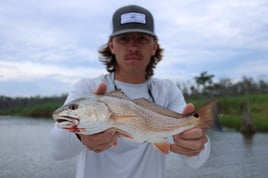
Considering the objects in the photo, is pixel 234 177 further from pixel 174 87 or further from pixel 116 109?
pixel 116 109

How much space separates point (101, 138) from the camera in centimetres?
230

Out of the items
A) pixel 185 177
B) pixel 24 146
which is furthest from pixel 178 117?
pixel 24 146

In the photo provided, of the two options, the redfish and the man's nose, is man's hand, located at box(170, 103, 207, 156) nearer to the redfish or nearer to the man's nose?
the redfish

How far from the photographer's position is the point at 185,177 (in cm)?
1728

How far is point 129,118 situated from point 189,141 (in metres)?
0.52

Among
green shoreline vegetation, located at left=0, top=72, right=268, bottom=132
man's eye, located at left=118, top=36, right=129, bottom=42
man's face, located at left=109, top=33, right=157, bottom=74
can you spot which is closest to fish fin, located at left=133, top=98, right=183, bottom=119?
man's face, located at left=109, top=33, right=157, bottom=74

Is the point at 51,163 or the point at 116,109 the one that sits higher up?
the point at 116,109

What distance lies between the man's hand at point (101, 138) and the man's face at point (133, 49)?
0.69 m

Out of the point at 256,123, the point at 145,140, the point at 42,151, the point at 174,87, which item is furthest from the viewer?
the point at 256,123

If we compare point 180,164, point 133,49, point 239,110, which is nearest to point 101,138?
point 133,49

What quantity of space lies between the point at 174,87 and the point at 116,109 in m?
1.22

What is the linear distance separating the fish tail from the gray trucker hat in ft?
2.66

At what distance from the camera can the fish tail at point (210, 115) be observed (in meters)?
2.40

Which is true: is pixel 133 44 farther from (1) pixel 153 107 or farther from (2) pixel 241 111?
(2) pixel 241 111
